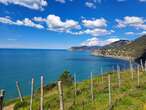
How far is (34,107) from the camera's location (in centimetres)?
2186

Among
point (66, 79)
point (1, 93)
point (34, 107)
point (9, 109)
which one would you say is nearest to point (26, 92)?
point (66, 79)

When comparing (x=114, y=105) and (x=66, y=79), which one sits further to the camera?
(x=66, y=79)

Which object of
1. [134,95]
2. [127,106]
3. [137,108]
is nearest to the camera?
[137,108]

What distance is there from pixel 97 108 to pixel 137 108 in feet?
8.71

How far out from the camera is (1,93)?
8.19 meters

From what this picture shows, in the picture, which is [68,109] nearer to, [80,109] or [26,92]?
[80,109]

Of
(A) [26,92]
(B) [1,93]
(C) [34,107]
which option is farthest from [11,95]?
(B) [1,93]

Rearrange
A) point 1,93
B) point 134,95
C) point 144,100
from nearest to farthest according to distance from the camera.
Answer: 1. point 1,93
2. point 144,100
3. point 134,95

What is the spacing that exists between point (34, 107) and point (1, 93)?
46.2 ft

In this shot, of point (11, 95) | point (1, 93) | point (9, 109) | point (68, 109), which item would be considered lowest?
point (11, 95)

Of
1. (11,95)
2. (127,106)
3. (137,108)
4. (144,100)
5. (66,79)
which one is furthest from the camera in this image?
(11,95)

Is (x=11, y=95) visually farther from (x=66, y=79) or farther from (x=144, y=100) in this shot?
(x=144, y=100)

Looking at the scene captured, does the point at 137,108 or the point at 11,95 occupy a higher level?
the point at 137,108

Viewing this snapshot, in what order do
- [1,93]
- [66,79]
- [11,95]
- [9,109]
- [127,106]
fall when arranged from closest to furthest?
[1,93], [127,106], [9,109], [66,79], [11,95]
